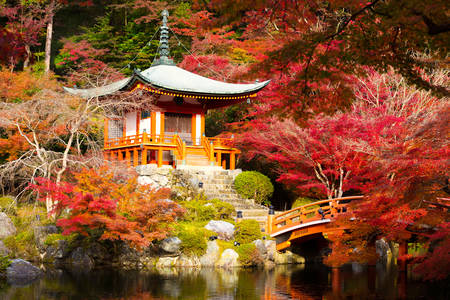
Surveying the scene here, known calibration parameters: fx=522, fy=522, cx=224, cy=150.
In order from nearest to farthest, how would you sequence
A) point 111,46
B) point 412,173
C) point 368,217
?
point 412,173 < point 368,217 < point 111,46

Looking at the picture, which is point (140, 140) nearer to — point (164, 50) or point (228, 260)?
point (164, 50)

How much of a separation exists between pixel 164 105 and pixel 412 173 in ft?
42.7

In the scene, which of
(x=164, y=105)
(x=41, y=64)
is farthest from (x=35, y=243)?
(x=41, y=64)

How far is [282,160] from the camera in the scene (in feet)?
63.1

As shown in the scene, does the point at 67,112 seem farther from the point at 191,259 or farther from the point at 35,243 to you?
the point at 191,259

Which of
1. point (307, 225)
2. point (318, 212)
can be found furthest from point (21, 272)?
point (318, 212)

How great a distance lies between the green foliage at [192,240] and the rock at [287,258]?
2.46 m

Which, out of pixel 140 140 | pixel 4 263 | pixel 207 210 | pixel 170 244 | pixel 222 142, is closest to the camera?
pixel 4 263

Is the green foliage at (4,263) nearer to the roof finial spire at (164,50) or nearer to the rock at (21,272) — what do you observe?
the rock at (21,272)

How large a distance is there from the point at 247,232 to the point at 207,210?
6.31 ft

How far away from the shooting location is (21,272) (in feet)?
45.0

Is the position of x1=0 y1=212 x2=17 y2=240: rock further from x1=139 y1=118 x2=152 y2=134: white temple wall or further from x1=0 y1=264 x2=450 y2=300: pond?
x1=139 y1=118 x2=152 y2=134: white temple wall

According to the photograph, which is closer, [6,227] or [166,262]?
[166,262]

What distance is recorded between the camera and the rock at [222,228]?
15977mm
